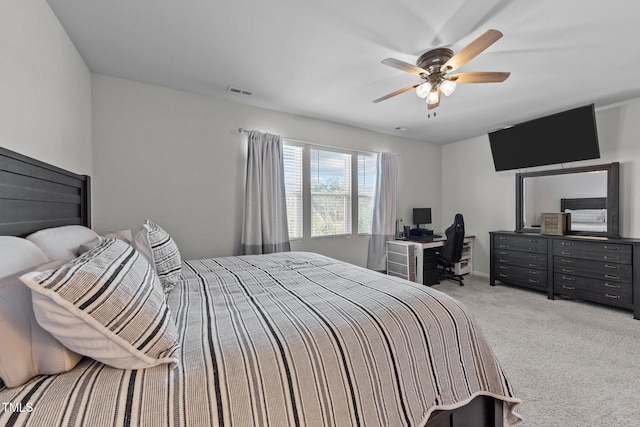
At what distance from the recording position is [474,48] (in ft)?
5.88

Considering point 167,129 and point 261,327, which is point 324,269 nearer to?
point 261,327

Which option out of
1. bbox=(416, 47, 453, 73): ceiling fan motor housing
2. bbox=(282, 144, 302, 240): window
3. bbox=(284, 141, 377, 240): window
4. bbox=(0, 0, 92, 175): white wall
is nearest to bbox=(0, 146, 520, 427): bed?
bbox=(0, 0, 92, 175): white wall

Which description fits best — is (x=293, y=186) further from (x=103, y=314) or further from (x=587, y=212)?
(x=587, y=212)

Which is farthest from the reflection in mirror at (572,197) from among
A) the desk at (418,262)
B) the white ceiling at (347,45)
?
the desk at (418,262)

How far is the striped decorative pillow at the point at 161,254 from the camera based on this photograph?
1.60 metres

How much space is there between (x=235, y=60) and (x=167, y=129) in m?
1.15

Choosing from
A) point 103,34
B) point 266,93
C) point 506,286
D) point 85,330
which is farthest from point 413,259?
point 103,34

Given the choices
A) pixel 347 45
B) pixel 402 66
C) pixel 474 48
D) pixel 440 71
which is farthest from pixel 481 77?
pixel 347 45

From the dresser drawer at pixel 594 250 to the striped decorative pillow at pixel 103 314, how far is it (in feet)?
14.8

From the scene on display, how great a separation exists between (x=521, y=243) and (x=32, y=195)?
5.23 m

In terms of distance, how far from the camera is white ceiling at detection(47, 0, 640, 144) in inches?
69.2

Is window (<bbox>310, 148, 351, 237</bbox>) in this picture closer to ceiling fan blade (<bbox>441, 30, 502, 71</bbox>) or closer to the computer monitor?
the computer monitor

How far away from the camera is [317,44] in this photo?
6.99ft

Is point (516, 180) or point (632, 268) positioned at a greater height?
point (516, 180)
